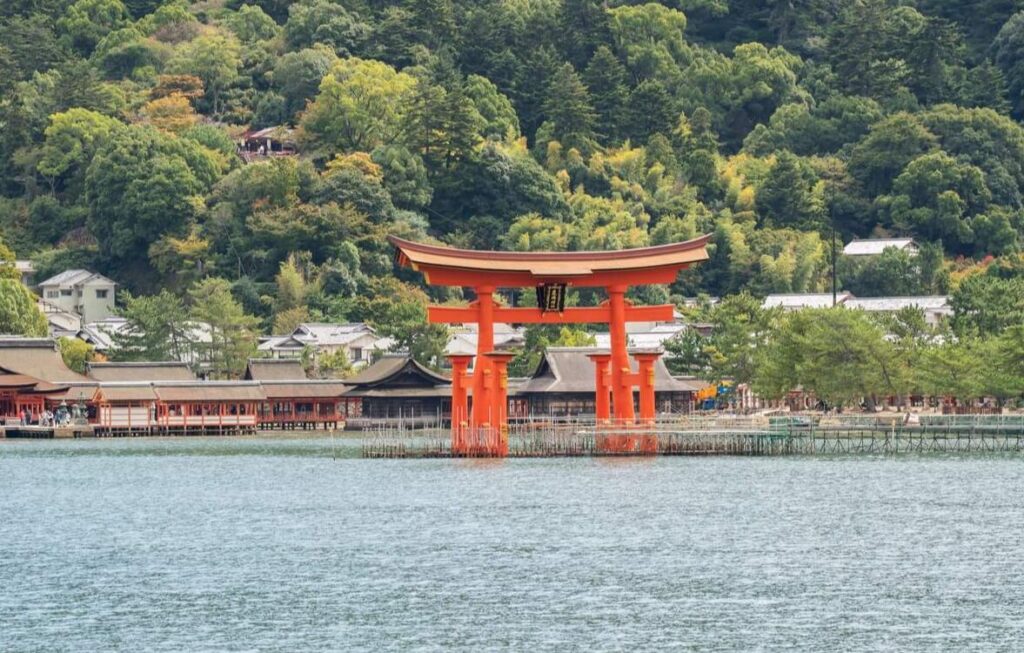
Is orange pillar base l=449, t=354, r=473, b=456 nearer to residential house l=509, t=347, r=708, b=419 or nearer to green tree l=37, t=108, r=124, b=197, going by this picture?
residential house l=509, t=347, r=708, b=419

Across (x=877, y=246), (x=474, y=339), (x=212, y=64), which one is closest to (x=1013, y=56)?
(x=877, y=246)

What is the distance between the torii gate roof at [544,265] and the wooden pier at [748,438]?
4.24 meters

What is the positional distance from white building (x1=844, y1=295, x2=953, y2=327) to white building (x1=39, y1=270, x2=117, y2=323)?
35095 mm

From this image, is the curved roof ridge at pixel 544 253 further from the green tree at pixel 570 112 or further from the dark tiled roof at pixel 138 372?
the green tree at pixel 570 112

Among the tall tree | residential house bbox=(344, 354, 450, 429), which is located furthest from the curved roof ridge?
the tall tree

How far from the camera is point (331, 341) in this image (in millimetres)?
95312

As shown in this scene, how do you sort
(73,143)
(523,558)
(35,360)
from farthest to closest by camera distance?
(73,143) → (35,360) → (523,558)

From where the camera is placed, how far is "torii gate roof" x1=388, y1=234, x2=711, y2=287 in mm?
59406

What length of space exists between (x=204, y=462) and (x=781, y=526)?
1011 inches

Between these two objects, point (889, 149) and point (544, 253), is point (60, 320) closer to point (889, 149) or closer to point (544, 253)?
point (889, 149)

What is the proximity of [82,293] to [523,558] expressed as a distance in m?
69.3

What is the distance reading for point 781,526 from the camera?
143ft

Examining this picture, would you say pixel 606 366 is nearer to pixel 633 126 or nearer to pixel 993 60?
pixel 633 126

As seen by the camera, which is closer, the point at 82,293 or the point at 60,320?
the point at 60,320
